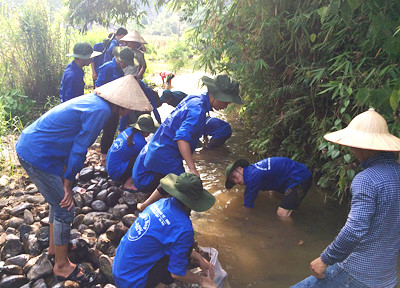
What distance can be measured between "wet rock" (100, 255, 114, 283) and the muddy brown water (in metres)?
1.06

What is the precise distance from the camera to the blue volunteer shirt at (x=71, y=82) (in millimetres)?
4617

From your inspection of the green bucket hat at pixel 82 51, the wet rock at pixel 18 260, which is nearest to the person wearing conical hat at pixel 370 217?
the wet rock at pixel 18 260

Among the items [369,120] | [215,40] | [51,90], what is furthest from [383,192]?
[51,90]

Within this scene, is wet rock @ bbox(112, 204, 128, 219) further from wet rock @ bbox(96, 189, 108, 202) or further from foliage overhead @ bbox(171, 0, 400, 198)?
foliage overhead @ bbox(171, 0, 400, 198)

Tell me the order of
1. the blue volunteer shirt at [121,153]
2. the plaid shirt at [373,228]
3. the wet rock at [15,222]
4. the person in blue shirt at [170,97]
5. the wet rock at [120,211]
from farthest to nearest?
the person in blue shirt at [170,97] < the blue volunteer shirt at [121,153] < the wet rock at [120,211] < the wet rock at [15,222] < the plaid shirt at [373,228]

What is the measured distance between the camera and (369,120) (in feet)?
6.48

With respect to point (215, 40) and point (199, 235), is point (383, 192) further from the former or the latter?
point (215, 40)

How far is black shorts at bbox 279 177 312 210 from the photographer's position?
390 cm

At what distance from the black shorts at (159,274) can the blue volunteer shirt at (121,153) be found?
1.86 meters

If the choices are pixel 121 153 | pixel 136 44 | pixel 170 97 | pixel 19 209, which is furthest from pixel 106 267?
pixel 136 44

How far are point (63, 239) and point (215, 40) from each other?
389 centimetres

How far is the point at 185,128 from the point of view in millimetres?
3057

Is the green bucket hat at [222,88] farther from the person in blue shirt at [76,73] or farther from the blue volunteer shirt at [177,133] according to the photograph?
the person in blue shirt at [76,73]

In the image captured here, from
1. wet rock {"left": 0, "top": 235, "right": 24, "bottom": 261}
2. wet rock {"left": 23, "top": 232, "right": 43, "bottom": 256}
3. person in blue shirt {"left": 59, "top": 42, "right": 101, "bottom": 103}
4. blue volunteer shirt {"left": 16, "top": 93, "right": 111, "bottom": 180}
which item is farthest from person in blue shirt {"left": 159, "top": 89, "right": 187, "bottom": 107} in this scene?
wet rock {"left": 0, "top": 235, "right": 24, "bottom": 261}
